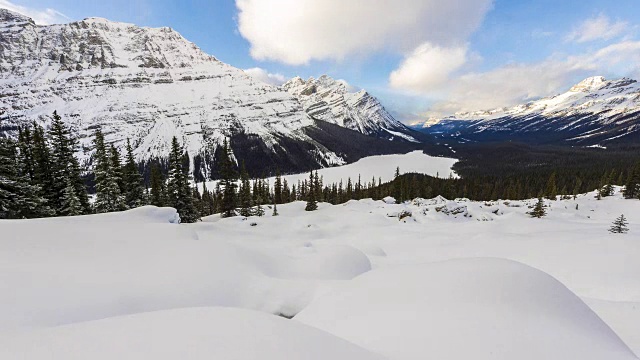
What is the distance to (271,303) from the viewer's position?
890 centimetres

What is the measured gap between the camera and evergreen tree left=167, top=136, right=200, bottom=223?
1168 inches

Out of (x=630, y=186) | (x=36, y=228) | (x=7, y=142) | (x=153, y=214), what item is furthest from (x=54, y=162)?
(x=630, y=186)

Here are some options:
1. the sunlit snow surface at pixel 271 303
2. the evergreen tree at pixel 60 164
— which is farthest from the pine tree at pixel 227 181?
the sunlit snow surface at pixel 271 303

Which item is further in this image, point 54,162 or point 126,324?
point 54,162

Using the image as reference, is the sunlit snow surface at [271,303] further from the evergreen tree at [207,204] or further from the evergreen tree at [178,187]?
the evergreen tree at [207,204]

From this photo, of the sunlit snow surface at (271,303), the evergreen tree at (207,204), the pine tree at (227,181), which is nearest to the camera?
the sunlit snow surface at (271,303)

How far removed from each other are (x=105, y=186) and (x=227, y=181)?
1323cm

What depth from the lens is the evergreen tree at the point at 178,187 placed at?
97.3 feet

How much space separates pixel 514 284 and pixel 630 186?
83827 mm

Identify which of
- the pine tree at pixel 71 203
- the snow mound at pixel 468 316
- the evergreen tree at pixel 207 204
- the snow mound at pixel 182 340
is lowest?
the evergreen tree at pixel 207 204

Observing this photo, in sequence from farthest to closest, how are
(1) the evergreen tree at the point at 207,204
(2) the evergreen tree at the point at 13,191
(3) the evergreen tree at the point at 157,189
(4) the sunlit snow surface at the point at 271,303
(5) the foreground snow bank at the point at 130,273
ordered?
(1) the evergreen tree at the point at 207,204 → (3) the evergreen tree at the point at 157,189 → (2) the evergreen tree at the point at 13,191 → (5) the foreground snow bank at the point at 130,273 → (4) the sunlit snow surface at the point at 271,303

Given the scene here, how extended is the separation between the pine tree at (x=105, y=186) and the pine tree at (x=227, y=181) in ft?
38.2

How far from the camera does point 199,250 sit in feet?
35.6

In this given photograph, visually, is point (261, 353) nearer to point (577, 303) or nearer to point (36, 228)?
point (577, 303)
